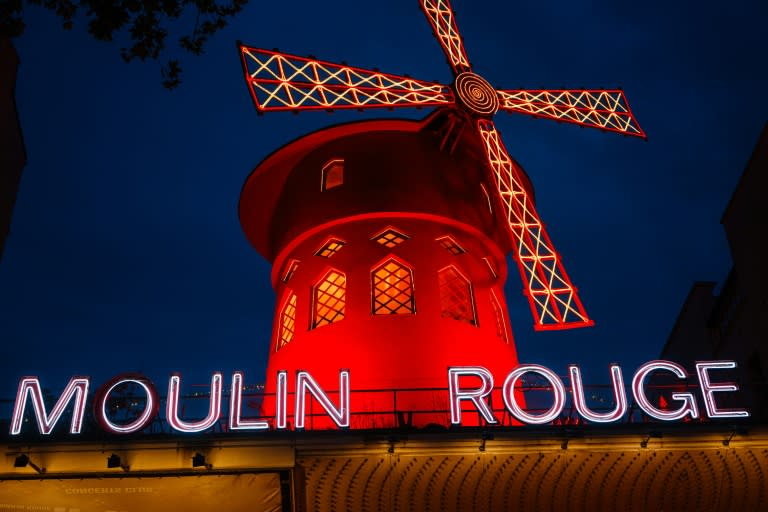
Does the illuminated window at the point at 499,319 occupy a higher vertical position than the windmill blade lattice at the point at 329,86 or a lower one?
lower

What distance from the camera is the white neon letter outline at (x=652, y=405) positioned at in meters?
8.15

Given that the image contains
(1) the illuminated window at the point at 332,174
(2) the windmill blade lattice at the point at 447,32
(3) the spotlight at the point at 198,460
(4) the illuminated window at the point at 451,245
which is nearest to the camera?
(3) the spotlight at the point at 198,460

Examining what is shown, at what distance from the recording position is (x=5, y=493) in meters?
8.21

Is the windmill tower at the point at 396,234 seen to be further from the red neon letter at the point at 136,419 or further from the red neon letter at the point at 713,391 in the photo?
the red neon letter at the point at 136,419

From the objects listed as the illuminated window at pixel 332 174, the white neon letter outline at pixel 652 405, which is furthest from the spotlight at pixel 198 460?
the illuminated window at pixel 332 174

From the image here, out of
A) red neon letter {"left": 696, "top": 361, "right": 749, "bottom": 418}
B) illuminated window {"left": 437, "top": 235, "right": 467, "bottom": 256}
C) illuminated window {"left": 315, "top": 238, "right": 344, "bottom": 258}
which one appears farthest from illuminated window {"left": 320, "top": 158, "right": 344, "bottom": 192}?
red neon letter {"left": 696, "top": 361, "right": 749, "bottom": 418}

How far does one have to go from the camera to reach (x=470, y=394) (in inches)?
323

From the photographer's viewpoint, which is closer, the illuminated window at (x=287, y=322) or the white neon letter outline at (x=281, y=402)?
the white neon letter outline at (x=281, y=402)

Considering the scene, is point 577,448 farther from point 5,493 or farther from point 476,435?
point 5,493

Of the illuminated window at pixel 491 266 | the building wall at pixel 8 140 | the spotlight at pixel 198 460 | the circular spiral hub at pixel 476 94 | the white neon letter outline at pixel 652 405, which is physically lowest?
the spotlight at pixel 198 460

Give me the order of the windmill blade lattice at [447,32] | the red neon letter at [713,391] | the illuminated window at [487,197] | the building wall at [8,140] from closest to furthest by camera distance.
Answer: the red neon letter at [713,391] < the building wall at [8,140] < the illuminated window at [487,197] < the windmill blade lattice at [447,32]

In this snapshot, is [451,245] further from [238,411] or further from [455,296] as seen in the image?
[238,411]

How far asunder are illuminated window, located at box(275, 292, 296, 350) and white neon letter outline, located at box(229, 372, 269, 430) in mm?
2644

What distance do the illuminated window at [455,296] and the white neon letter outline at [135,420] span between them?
13.4ft
